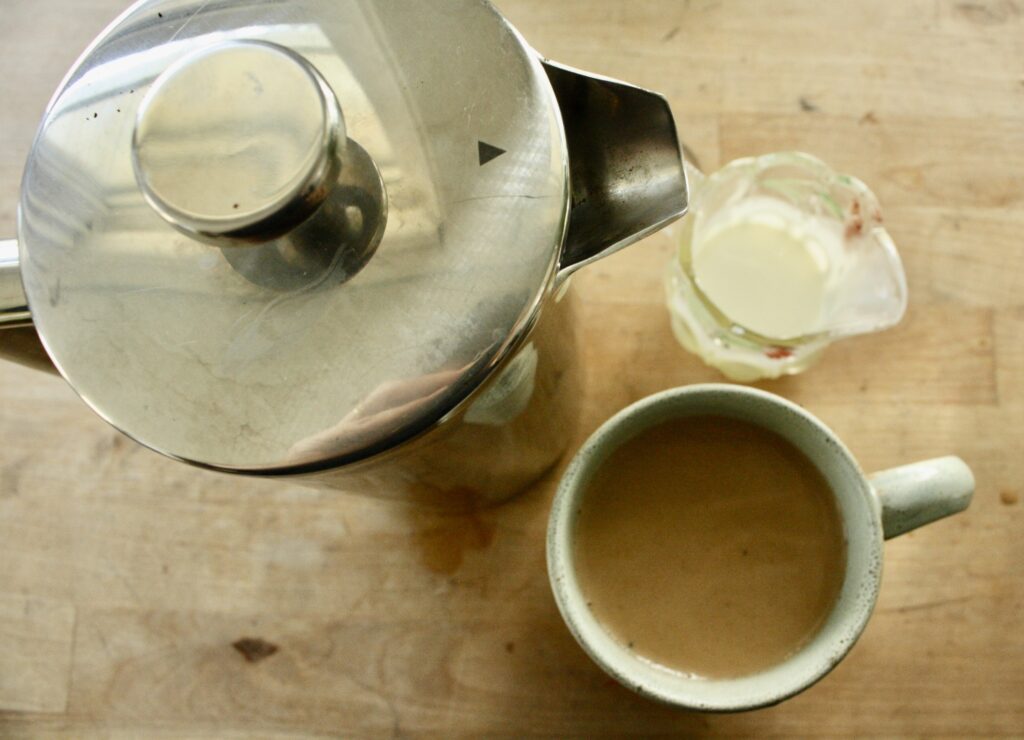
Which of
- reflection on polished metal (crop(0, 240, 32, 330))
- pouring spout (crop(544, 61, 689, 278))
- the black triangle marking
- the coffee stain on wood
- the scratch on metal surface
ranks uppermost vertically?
the scratch on metal surface

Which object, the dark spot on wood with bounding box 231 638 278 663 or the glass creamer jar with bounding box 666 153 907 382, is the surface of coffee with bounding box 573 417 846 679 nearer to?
the glass creamer jar with bounding box 666 153 907 382

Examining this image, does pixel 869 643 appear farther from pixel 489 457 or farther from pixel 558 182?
pixel 558 182

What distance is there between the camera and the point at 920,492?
455mm

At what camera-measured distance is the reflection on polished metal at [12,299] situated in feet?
1.16

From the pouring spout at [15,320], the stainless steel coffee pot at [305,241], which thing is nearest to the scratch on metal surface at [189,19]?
the stainless steel coffee pot at [305,241]

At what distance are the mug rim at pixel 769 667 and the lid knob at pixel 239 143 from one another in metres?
0.22

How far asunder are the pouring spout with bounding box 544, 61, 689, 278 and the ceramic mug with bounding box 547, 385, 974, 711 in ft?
0.41

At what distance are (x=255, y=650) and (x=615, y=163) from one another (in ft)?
1.28

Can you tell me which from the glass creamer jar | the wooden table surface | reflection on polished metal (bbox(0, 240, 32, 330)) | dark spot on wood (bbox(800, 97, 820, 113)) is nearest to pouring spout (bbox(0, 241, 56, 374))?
reflection on polished metal (bbox(0, 240, 32, 330))

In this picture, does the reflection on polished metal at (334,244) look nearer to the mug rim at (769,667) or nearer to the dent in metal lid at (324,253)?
the dent in metal lid at (324,253)

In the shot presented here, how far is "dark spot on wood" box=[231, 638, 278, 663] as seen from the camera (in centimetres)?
56

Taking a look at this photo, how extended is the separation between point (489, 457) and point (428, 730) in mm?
209

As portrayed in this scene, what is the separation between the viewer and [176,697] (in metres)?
0.55

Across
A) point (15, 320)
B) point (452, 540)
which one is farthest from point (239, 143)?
point (452, 540)
